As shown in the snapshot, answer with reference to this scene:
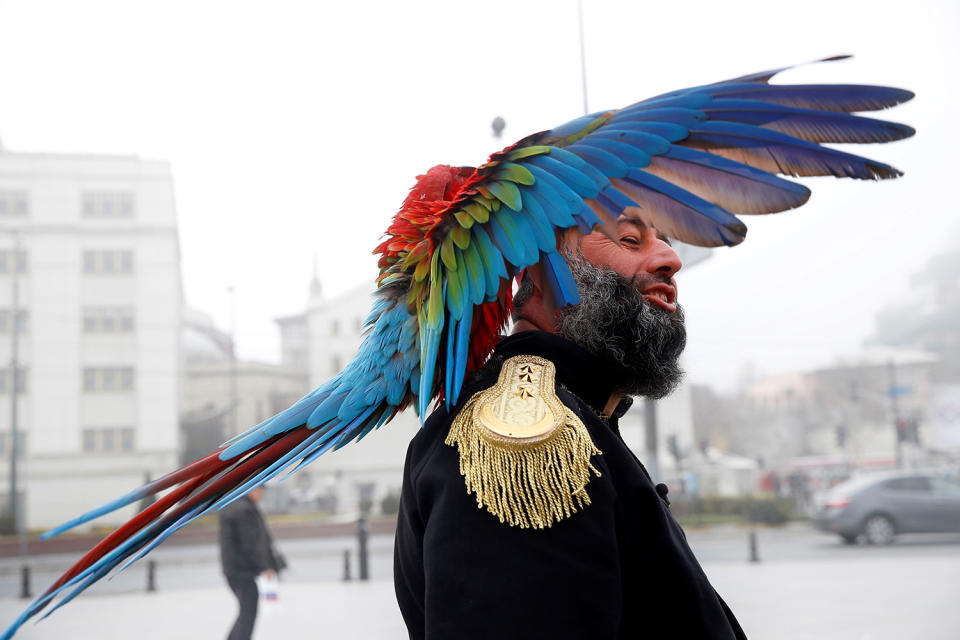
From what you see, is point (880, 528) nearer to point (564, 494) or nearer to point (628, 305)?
point (628, 305)

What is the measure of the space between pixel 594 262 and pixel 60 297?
3261 centimetres

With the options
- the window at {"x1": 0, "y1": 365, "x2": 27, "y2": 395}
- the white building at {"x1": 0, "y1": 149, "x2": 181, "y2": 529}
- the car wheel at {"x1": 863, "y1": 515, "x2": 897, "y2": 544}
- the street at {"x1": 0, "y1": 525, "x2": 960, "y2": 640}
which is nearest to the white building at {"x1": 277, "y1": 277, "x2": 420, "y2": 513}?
the white building at {"x1": 0, "y1": 149, "x2": 181, "y2": 529}

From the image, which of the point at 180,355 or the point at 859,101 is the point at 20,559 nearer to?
the point at 180,355

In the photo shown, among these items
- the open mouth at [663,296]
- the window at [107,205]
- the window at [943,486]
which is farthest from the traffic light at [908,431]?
the window at [107,205]

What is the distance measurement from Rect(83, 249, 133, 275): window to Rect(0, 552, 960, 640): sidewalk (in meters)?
19.5

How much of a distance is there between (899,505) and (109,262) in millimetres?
27701

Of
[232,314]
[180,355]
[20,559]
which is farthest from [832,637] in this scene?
[180,355]

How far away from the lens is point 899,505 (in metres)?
15.8

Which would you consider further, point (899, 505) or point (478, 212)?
point (899, 505)

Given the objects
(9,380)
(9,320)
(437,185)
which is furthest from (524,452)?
(9,380)

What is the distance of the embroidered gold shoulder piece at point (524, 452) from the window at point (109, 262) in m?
32.1

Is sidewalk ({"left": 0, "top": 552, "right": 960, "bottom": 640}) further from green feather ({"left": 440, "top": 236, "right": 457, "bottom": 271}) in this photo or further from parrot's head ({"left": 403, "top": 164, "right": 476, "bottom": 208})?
green feather ({"left": 440, "top": 236, "right": 457, "bottom": 271})

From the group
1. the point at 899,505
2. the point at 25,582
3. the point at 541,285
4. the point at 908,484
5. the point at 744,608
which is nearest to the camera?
the point at 541,285

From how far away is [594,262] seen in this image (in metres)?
1.52
